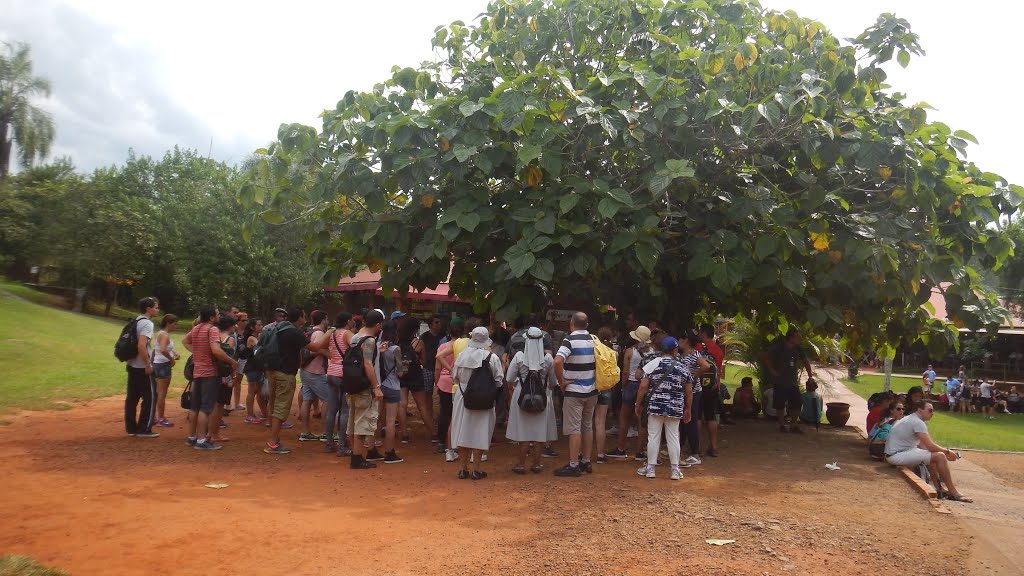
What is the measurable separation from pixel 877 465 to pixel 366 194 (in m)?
7.35

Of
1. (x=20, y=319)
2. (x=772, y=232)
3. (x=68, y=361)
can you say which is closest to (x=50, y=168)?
(x=20, y=319)

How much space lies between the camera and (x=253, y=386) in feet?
33.3

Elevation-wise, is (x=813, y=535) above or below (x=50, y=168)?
below

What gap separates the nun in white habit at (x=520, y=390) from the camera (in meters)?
7.10

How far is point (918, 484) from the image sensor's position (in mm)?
7336

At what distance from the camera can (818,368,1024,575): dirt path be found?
16.3ft

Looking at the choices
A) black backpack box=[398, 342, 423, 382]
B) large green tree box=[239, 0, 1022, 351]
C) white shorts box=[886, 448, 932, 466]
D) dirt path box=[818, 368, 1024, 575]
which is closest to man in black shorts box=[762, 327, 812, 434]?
large green tree box=[239, 0, 1022, 351]

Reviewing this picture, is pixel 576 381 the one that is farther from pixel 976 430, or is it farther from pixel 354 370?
pixel 976 430

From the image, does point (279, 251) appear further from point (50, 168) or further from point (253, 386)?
point (253, 386)

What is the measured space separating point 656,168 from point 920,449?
4.46 meters

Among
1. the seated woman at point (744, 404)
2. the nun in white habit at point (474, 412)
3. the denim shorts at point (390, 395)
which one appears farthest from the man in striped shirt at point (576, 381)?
the seated woman at point (744, 404)

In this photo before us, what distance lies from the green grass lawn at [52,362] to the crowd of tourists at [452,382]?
11.3 ft

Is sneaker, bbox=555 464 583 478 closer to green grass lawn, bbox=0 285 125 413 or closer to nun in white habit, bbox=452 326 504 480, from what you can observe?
nun in white habit, bbox=452 326 504 480

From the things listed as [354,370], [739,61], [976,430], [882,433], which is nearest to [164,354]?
[354,370]
